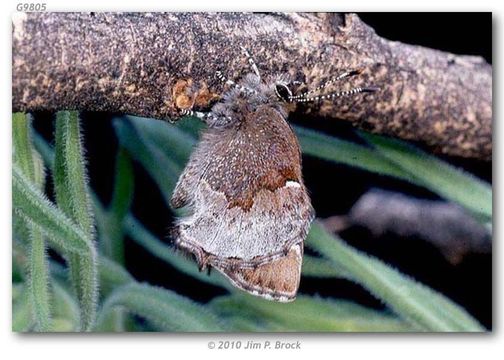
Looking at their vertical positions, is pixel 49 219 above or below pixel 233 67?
below

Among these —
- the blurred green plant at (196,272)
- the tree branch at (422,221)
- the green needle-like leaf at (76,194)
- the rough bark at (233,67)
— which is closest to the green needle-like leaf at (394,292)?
→ the blurred green plant at (196,272)

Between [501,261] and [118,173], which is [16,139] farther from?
[501,261]

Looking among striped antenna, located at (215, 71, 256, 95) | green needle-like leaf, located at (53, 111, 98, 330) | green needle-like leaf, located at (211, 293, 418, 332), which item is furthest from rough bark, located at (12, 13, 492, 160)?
green needle-like leaf, located at (211, 293, 418, 332)

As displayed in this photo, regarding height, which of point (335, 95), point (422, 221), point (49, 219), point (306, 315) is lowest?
point (306, 315)

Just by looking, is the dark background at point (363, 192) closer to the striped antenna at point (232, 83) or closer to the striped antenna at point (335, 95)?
the striped antenna at point (335, 95)

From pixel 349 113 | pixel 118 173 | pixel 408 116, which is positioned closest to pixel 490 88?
pixel 408 116

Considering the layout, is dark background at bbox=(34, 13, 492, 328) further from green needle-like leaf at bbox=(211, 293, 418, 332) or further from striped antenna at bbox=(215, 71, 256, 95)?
striped antenna at bbox=(215, 71, 256, 95)

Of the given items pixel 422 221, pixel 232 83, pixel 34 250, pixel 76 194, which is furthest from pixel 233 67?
pixel 422 221

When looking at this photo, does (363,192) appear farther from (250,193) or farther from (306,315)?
(250,193)
